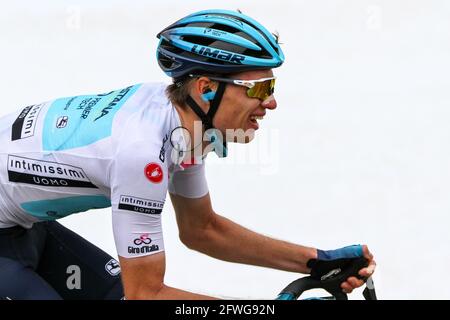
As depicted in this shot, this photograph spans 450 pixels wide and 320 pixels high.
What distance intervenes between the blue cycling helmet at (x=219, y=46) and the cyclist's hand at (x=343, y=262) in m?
0.81

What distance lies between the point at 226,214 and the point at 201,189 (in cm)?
223

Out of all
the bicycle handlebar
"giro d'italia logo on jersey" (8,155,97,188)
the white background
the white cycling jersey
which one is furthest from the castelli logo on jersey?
the white background

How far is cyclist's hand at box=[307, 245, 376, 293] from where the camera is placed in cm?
411

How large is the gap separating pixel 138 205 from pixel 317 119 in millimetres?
4057

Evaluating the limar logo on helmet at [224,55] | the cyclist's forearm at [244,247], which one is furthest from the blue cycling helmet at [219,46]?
the cyclist's forearm at [244,247]

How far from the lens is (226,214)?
674 cm

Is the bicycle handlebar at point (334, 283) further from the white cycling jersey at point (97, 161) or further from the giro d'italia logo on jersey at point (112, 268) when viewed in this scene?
the giro d'italia logo on jersey at point (112, 268)

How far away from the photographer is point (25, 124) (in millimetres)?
4180

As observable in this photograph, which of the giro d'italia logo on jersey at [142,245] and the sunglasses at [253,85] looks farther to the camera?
the sunglasses at [253,85]

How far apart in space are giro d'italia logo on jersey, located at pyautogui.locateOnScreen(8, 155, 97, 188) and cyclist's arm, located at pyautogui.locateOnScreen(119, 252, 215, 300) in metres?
0.38

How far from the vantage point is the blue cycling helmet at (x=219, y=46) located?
13.6ft

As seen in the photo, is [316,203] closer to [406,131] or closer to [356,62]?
[406,131]
